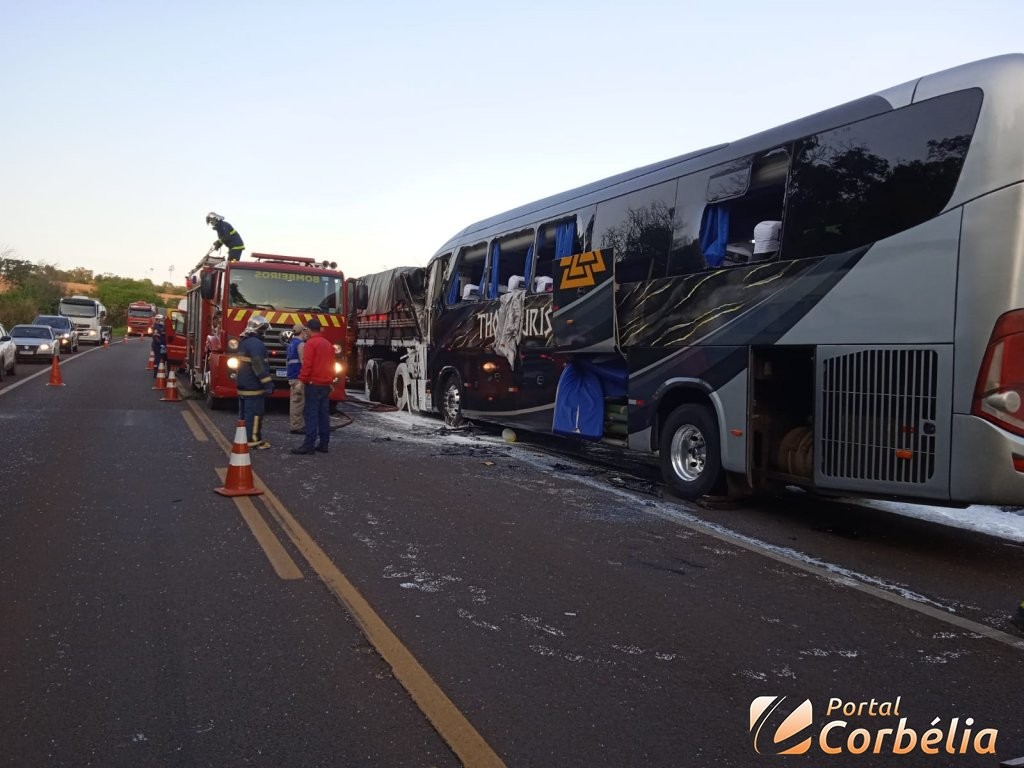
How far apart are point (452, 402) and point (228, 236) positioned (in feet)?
21.0

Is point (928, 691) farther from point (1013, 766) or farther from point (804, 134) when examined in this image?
point (804, 134)

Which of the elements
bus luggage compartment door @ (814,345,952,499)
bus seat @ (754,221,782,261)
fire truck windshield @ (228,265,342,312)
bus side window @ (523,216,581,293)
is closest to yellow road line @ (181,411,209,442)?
fire truck windshield @ (228,265,342,312)

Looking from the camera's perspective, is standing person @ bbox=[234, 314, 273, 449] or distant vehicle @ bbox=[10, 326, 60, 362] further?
distant vehicle @ bbox=[10, 326, 60, 362]

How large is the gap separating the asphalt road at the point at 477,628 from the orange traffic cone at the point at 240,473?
17 cm

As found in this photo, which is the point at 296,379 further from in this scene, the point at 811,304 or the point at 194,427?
the point at 811,304

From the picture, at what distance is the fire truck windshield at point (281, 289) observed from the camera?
15055mm

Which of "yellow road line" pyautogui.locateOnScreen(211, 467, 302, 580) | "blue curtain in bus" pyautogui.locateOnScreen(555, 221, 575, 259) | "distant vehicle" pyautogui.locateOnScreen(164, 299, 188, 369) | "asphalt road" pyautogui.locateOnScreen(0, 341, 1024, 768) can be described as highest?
"blue curtain in bus" pyautogui.locateOnScreen(555, 221, 575, 259)

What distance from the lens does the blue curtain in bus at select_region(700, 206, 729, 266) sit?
8.32m

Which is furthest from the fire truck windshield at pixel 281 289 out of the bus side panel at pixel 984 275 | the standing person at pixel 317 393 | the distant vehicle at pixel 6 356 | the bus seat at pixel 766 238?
the bus side panel at pixel 984 275

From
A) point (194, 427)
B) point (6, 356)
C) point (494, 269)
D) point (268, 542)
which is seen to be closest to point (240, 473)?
point (268, 542)

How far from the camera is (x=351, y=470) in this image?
9.57m

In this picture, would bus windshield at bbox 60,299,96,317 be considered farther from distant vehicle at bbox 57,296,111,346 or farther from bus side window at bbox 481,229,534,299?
bus side window at bbox 481,229,534,299

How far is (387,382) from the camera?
18031mm

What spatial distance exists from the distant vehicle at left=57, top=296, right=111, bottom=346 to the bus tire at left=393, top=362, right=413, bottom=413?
1296 inches
